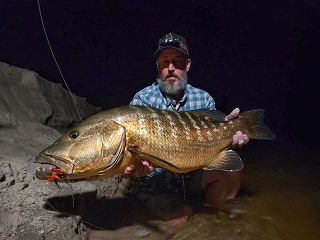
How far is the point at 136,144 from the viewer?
231cm

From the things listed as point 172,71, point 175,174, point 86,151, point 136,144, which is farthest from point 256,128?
point 86,151

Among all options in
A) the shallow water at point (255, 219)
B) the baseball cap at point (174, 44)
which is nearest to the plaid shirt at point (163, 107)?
the shallow water at point (255, 219)

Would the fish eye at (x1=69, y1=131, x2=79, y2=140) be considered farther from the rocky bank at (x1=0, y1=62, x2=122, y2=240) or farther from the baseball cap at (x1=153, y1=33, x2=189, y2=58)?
the baseball cap at (x1=153, y1=33, x2=189, y2=58)

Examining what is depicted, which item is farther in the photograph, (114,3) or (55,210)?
(114,3)

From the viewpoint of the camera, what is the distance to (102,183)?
3324 millimetres

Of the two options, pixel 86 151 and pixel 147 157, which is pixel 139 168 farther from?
pixel 86 151

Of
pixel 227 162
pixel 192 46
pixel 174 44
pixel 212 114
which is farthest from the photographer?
pixel 192 46

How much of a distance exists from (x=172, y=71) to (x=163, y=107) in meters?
0.49

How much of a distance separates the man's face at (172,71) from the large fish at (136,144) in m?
0.74

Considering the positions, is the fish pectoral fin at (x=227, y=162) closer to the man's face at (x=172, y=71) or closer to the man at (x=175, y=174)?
the man at (x=175, y=174)

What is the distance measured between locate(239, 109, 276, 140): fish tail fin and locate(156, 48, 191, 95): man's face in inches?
36.8

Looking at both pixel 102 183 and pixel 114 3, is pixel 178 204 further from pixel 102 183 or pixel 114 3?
pixel 114 3

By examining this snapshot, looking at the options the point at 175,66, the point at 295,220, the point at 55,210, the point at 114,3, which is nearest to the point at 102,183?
the point at 55,210

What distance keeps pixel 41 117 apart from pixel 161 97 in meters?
2.22
